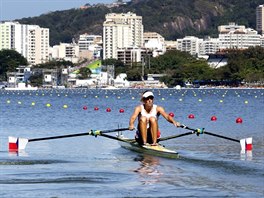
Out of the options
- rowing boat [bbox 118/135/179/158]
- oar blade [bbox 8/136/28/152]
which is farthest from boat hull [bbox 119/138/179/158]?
oar blade [bbox 8/136/28/152]

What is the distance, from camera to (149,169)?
22969 mm

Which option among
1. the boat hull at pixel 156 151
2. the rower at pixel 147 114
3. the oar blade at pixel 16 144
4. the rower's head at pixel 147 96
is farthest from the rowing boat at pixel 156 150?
the oar blade at pixel 16 144

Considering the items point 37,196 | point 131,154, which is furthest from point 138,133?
point 37,196

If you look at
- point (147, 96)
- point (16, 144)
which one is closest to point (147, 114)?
point (147, 96)

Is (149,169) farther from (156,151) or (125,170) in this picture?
(156,151)

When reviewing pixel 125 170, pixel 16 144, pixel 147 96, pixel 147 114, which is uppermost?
pixel 147 96

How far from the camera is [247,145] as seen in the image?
27688 mm

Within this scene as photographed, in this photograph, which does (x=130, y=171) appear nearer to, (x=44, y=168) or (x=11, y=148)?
(x=44, y=168)

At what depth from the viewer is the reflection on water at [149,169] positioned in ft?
69.2

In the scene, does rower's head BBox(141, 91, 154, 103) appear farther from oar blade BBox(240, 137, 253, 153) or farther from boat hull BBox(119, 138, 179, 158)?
oar blade BBox(240, 137, 253, 153)

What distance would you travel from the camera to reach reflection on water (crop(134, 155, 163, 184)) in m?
21.1

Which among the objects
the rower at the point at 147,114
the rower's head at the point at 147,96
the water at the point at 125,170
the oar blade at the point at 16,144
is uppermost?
the rower's head at the point at 147,96

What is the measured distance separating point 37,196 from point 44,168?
176 inches

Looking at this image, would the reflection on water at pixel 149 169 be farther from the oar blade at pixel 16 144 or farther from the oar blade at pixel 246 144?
the oar blade at pixel 16 144
